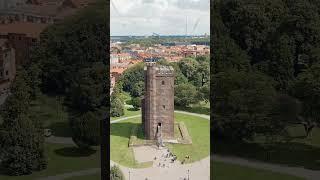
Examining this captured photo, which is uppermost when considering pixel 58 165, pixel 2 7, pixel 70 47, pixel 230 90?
pixel 2 7

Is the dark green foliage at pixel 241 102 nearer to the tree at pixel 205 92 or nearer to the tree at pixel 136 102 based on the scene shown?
the tree at pixel 205 92

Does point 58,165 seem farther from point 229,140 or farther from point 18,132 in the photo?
point 229,140

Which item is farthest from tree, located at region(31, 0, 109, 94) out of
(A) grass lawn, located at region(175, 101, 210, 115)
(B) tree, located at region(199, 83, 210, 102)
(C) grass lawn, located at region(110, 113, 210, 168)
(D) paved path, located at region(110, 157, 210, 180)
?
(D) paved path, located at region(110, 157, 210, 180)

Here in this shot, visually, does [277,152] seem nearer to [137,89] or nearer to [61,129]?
[137,89]

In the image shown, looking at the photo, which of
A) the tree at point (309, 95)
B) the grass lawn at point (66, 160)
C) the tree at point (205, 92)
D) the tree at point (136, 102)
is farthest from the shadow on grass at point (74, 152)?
the tree at point (309, 95)

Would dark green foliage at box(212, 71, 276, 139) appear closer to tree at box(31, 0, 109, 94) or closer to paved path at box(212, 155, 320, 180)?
paved path at box(212, 155, 320, 180)

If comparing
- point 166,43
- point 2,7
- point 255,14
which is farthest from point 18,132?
point 255,14
